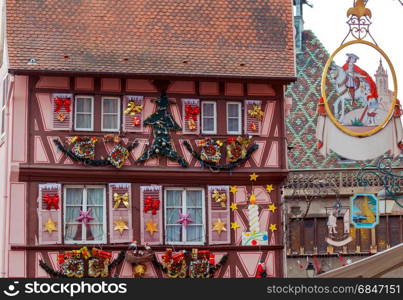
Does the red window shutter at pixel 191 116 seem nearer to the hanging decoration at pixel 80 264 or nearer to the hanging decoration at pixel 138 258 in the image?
the hanging decoration at pixel 138 258

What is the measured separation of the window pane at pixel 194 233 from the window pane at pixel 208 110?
8.78 feet

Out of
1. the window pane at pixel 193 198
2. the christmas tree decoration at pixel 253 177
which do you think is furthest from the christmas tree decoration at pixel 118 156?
the christmas tree decoration at pixel 253 177

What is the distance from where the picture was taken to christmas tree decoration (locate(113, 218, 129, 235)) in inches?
1467

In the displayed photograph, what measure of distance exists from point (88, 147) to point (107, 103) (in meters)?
1.24

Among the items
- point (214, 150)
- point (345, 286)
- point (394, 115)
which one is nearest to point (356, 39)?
point (394, 115)

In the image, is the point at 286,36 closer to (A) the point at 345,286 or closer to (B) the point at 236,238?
(B) the point at 236,238

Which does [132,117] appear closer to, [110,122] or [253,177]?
[110,122]

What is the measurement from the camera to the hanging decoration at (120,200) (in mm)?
37344

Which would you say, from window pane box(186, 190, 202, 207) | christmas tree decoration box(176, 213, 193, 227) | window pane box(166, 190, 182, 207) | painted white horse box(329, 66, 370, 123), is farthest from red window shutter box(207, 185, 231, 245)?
painted white horse box(329, 66, 370, 123)

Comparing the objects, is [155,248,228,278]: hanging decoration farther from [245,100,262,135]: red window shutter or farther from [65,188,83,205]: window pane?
[245,100,262,135]: red window shutter

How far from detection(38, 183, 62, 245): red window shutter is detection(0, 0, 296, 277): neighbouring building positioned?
32 millimetres

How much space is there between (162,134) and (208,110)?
4.32ft

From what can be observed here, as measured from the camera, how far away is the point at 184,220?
37.6m

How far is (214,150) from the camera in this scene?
3803cm
